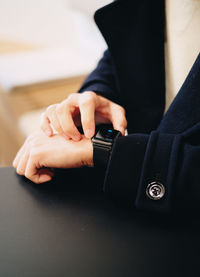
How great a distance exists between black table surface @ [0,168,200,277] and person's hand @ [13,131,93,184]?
0.14 feet

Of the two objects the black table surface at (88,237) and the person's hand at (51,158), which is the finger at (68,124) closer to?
the person's hand at (51,158)

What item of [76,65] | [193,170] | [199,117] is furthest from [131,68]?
[76,65]

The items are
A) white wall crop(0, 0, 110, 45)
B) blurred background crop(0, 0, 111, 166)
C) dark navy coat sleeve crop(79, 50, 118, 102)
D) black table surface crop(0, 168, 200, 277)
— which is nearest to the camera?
black table surface crop(0, 168, 200, 277)

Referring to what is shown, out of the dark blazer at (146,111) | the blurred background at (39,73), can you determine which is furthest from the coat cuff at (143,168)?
the blurred background at (39,73)

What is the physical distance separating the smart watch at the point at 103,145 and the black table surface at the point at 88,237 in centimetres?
6

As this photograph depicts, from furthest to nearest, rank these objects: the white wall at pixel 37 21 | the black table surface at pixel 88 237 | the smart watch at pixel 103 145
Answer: the white wall at pixel 37 21, the smart watch at pixel 103 145, the black table surface at pixel 88 237

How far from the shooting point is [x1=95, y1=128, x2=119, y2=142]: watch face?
19.0 inches

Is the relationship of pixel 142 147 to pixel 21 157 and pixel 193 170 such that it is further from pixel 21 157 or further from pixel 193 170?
pixel 21 157

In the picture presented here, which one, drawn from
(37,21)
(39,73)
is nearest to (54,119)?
(39,73)

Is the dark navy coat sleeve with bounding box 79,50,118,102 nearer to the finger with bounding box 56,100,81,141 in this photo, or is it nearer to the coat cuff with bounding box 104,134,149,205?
the finger with bounding box 56,100,81,141

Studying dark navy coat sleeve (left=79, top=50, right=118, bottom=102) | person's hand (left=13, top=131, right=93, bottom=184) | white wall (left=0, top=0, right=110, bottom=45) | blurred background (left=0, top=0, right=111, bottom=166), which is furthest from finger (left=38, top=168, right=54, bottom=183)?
white wall (left=0, top=0, right=110, bottom=45)

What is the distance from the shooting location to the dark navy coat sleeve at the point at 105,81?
0.72 meters

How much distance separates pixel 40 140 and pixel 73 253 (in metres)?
0.29

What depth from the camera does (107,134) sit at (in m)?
0.50
